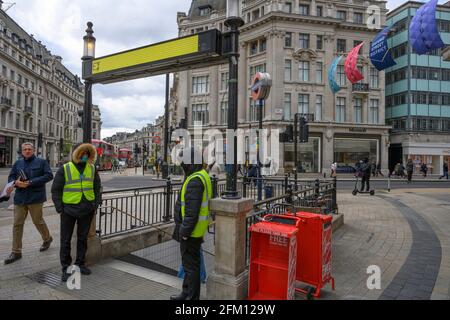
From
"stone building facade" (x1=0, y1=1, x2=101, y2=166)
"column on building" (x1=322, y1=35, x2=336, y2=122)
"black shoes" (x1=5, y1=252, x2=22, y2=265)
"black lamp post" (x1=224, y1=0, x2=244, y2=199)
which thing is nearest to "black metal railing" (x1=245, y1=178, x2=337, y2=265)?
"black lamp post" (x1=224, y1=0, x2=244, y2=199)

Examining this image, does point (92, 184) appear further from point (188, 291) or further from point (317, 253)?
point (317, 253)

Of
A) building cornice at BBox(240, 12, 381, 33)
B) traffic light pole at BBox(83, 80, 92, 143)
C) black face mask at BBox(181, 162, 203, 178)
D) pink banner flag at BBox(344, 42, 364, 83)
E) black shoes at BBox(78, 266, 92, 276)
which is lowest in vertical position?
black shoes at BBox(78, 266, 92, 276)

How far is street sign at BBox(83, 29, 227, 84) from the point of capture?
4297mm

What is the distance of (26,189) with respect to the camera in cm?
508

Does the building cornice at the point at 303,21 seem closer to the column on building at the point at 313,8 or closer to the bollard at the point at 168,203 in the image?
the column on building at the point at 313,8

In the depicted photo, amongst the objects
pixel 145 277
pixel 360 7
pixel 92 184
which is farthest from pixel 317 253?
pixel 360 7

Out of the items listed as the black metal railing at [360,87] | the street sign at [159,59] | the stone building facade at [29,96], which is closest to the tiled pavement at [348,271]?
the street sign at [159,59]

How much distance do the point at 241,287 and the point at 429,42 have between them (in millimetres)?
9574

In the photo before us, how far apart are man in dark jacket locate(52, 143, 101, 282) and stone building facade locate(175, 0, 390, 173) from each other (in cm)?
2973

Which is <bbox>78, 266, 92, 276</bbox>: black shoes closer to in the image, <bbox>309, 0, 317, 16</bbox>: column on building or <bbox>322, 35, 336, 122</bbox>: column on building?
<bbox>322, 35, 336, 122</bbox>: column on building

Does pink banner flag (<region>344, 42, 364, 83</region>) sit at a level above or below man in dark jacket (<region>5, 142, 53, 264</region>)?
above

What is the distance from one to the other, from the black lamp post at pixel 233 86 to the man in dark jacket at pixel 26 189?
323 cm
